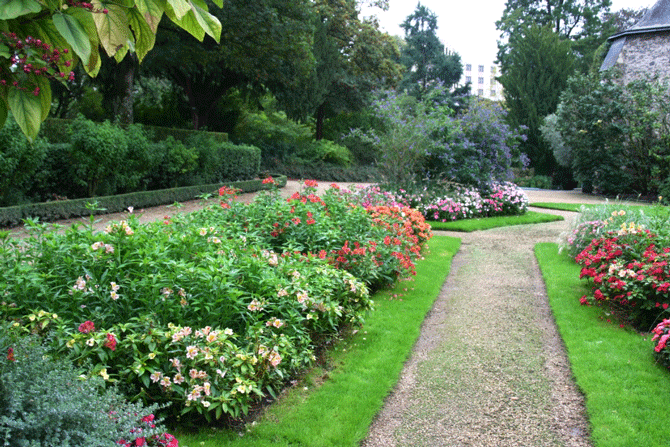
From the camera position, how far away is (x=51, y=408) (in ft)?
6.52

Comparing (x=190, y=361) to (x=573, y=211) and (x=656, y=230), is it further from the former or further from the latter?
(x=573, y=211)

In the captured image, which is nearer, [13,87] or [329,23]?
[13,87]

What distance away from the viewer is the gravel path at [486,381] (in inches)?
119

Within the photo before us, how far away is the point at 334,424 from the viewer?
303 cm

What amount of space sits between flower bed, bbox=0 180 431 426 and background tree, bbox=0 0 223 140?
1804mm

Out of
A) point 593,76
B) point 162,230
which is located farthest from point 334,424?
point 593,76

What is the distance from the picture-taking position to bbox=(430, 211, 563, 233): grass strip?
1027 cm

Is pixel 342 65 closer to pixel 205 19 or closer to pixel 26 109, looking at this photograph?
pixel 205 19

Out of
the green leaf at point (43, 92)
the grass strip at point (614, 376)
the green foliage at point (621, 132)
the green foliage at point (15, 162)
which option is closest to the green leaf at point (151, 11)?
the green leaf at point (43, 92)

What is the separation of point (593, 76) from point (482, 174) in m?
9.26

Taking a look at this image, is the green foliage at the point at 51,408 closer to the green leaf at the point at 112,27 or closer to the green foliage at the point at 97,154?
the green leaf at the point at 112,27

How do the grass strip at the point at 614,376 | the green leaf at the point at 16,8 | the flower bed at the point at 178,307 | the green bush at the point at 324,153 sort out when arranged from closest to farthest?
the green leaf at the point at 16,8, the flower bed at the point at 178,307, the grass strip at the point at 614,376, the green bush at the point at 324,153

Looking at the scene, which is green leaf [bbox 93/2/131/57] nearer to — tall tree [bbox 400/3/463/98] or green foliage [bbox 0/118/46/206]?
green foliage [bbox 0/118/46/206]

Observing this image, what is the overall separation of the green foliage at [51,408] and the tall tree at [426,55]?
126 feet
